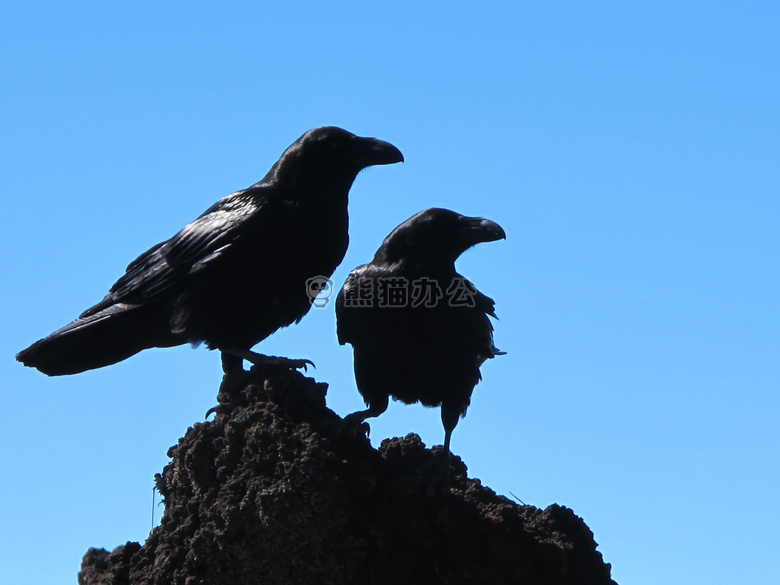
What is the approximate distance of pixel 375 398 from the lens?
29.5 feet

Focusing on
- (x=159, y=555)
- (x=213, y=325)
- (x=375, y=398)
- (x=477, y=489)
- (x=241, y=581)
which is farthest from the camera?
(x=375, y=398)

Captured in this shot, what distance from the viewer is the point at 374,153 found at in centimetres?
891

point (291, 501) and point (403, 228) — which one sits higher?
point (403, 228)

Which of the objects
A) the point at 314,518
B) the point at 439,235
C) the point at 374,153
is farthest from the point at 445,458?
the point at 374,153

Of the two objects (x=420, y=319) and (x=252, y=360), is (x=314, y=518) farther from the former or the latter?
(x=420, y=319)

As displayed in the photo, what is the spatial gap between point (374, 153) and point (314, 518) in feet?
11.6

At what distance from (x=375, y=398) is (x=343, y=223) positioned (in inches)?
56.2

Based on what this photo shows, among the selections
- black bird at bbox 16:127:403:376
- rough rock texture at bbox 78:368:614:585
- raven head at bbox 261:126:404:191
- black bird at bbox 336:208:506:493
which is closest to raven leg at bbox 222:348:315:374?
black bird at bbox 16:127:403:376

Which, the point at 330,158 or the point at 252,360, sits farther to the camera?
the point at 330,158

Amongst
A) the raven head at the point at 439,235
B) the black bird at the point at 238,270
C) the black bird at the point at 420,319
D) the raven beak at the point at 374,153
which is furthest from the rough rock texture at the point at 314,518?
the raven beak at the point at 374,153

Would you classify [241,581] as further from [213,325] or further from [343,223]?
[343,223]

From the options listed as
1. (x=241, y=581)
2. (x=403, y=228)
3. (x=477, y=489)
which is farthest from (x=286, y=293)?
(x=241, y=581)

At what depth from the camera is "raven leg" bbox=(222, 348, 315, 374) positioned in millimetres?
7793

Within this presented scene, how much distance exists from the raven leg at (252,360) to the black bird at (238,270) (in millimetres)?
11
